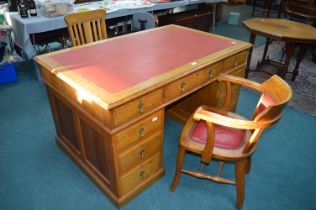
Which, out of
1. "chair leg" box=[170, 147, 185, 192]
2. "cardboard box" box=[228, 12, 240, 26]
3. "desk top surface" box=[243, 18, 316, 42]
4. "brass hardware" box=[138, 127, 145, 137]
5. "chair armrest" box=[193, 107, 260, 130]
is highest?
"desk top surface" box=[243, 18, 316, 42]

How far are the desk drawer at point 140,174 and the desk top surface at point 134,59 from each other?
0.56m

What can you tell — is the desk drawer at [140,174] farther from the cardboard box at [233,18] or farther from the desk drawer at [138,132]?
the cardboard box at [233,18]

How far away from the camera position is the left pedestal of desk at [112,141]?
1.39 m

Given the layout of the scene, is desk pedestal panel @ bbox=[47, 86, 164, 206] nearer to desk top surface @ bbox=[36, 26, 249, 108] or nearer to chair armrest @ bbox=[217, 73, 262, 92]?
Answer: desk top surface @ bbox=[36, 26, 249, 108]

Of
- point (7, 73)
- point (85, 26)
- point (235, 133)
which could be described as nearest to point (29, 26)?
point (7, 73)

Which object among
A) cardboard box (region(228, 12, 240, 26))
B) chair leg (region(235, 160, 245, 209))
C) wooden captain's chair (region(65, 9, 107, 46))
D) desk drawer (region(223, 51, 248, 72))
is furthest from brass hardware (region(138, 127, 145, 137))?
cardboard box (region(228, 12, 240, 26))

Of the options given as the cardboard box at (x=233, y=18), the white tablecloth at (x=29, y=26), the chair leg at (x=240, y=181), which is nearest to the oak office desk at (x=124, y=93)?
the chair leg at (x=240, y=181)

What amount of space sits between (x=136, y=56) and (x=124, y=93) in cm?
53

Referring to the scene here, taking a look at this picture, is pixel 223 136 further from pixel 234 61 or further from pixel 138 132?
pixel 234 61

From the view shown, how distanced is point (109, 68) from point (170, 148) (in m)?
0.92

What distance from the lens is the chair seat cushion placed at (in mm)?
1555

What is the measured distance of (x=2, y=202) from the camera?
1684 mm

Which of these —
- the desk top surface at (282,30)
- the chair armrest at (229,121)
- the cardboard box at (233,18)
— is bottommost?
the cardboard box at (233,18)

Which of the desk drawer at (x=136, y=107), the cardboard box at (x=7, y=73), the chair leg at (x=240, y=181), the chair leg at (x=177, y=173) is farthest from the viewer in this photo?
the cardboard box at (x=7, y=73)
